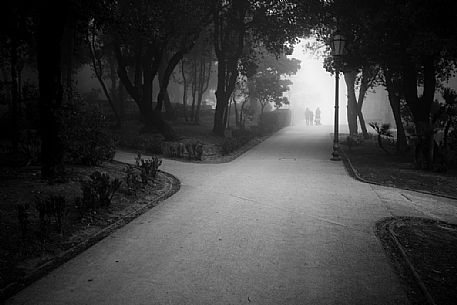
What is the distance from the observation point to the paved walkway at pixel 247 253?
3.62 meters

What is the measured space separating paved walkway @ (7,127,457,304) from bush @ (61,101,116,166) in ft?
11.2

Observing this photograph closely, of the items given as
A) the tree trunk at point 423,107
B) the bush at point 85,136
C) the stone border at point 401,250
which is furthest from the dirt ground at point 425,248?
the bush at point 85,136

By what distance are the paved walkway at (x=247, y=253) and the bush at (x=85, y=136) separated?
3.40 metres

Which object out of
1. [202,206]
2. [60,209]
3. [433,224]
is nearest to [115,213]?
[60,209]

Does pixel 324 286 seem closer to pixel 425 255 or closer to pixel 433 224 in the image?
pixel 425 255

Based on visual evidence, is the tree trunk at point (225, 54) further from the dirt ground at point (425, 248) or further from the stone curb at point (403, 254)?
the stone curb at point (403, 254)

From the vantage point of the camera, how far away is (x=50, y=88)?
7.94 meters

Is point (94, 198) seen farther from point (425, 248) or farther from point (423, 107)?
point (423, 107)

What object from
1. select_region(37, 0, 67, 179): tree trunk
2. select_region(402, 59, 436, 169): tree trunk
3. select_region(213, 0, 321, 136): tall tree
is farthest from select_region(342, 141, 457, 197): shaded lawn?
select_region(213, 0, 321, 136): tall tree

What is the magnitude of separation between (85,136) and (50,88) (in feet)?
6.80

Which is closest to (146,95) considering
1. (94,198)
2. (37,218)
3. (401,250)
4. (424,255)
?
(94,198)

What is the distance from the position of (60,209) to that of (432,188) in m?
9.22

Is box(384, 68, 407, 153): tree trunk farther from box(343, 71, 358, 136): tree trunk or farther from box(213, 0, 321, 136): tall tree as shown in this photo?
box(343, 71, 358, 136): tree trunk

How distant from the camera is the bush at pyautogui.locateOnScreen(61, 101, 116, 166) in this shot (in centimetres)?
913
